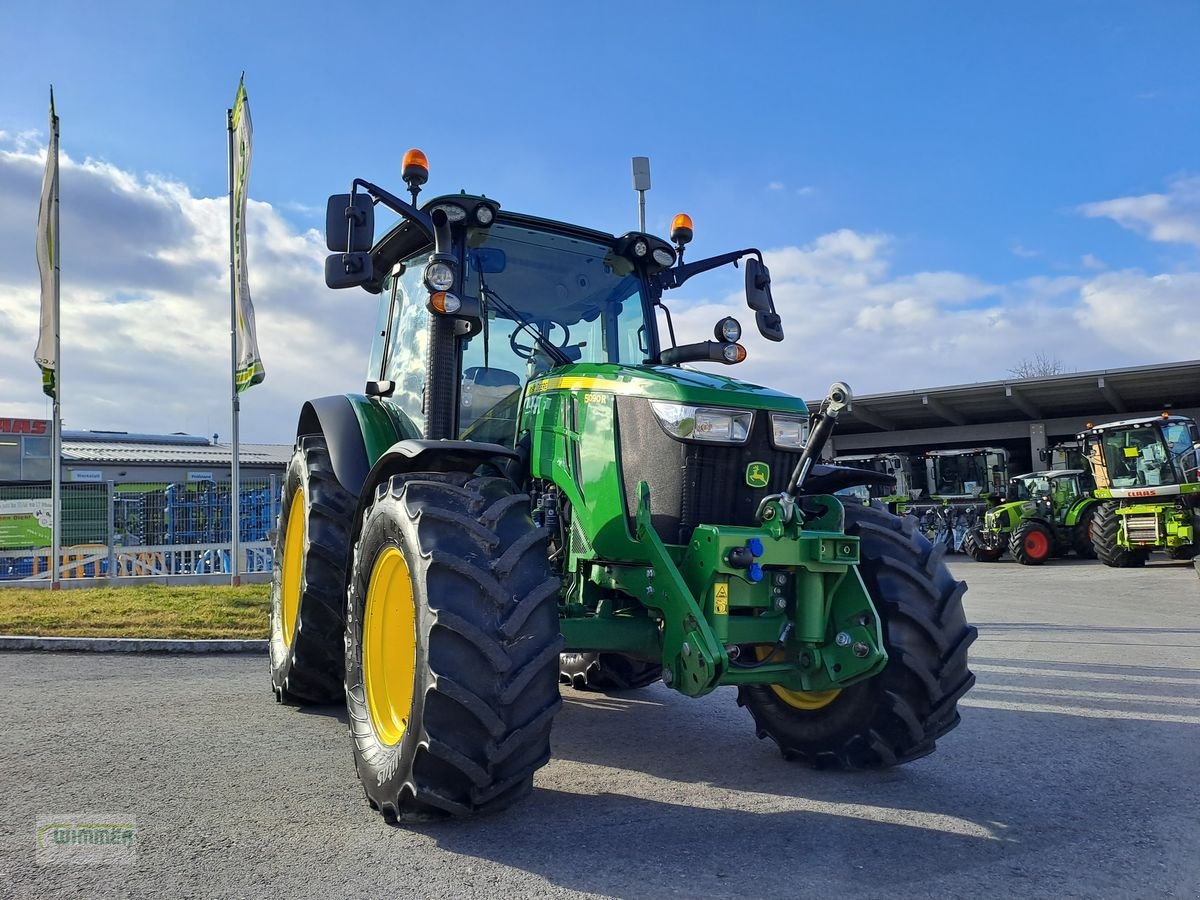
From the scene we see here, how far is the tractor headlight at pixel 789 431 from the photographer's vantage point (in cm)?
407

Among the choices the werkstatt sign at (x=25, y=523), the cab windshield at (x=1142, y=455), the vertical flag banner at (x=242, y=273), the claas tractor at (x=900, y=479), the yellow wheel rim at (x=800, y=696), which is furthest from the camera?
the claas tractor at (x=900, y=479)

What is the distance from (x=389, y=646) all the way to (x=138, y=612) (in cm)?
647

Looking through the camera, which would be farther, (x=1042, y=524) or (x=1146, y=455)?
(x=1042, y=524)

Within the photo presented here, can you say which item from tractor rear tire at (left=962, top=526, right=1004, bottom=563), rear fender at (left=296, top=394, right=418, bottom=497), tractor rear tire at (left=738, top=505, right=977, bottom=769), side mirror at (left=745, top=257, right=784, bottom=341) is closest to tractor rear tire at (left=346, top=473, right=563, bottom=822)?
rear fender at (left=296, top=394, right=418, bottom=497)

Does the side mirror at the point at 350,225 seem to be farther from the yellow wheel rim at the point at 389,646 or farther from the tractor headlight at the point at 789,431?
the tractor headlight at the point at 789,431

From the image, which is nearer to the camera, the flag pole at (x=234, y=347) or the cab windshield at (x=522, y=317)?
the cab windshield at (x=522, y=317)

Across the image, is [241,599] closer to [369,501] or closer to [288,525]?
[288,525]

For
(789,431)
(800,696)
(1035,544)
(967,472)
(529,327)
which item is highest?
(529,327)

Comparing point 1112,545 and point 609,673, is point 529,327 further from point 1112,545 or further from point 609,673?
point 1112,545

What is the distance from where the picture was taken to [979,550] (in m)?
22.3

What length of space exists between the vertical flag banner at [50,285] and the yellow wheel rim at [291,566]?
7.97 metres

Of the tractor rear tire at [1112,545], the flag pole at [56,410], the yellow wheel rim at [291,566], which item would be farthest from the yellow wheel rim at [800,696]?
the tractor rear tire at [1112,545]

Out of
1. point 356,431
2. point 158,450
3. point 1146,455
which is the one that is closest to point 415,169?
point 356,431

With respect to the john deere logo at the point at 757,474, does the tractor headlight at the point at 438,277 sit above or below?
above
